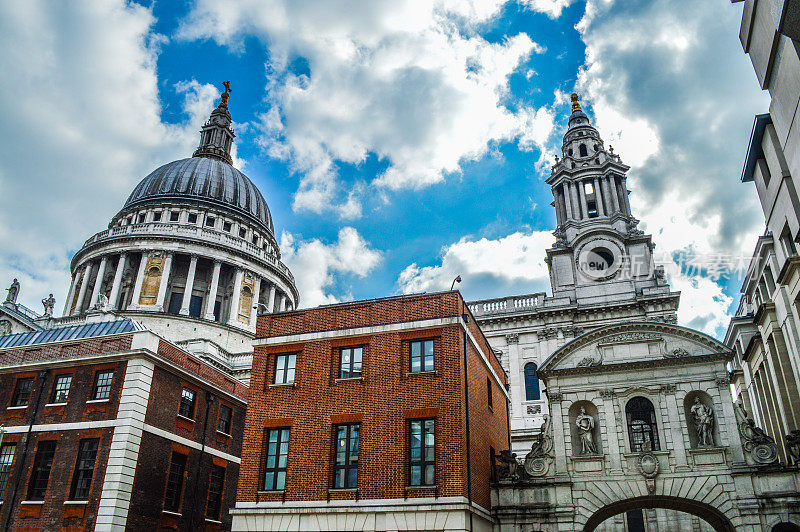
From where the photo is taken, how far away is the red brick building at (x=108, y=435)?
93.7 ft

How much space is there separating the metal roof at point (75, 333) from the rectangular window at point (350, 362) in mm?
12451

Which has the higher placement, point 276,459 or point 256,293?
point 256,293

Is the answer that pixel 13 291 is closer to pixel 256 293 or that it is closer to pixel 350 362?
pixel 256 293

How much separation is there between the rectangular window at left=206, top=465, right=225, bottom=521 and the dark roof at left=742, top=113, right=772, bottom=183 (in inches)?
1243

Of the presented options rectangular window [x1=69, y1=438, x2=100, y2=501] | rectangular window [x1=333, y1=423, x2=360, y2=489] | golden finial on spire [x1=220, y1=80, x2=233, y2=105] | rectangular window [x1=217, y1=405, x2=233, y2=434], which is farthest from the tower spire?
rectangular window [x1=333, y1=423, x2=360, y2=489]

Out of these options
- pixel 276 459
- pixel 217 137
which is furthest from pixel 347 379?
pixel 217 137

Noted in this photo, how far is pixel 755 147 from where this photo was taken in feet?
95.2

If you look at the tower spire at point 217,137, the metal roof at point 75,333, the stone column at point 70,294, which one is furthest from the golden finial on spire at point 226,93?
the metal roof at point 75,333

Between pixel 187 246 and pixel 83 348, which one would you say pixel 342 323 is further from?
pixel 187 246

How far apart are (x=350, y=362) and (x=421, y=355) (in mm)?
3134

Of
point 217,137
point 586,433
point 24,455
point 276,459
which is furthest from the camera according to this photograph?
point 217,137

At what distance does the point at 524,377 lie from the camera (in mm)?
49469

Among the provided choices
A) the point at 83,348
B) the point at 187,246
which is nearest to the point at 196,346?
the point at 187,246

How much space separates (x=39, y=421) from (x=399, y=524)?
19.0m
